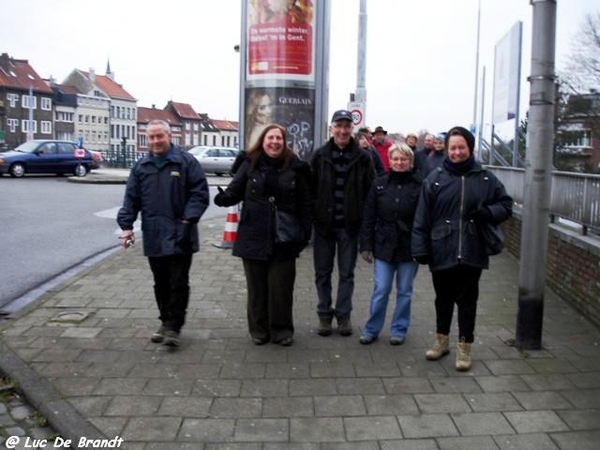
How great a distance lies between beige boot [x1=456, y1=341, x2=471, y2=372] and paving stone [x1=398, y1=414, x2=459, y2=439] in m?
Answer: 0.87

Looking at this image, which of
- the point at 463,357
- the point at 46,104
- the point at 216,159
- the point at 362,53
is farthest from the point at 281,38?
the point at 46,104

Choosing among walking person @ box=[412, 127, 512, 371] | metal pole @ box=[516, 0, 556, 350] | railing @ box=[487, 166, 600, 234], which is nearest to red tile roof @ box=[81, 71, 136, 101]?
railing @ box=[487, 166, 600, 234]

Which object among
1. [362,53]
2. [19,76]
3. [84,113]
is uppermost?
[19,76]

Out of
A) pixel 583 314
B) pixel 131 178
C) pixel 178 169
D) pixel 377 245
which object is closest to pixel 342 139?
pixel 377 245

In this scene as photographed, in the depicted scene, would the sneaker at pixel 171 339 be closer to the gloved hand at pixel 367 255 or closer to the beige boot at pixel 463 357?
the gloved hand at pixel 367 255

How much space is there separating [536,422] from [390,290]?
6.03ft

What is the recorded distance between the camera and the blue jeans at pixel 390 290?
555cm

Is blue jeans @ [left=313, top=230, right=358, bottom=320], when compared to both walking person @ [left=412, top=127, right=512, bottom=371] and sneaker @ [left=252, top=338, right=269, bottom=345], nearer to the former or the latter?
sneaker @ [left=252, top=338, right=269, bottom=345]

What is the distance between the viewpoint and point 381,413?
4102 millimetres

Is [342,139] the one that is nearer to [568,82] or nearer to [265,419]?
[265,419]

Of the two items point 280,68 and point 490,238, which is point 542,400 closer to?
point 490,238

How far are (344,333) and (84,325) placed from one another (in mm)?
2272

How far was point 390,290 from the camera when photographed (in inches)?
220

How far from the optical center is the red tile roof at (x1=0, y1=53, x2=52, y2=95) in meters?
86.2
